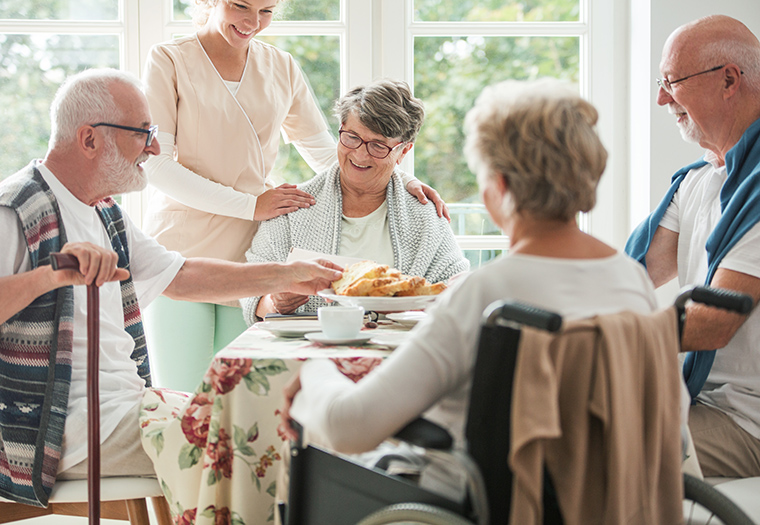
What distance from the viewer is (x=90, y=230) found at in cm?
170

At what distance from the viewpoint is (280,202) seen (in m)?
2.26

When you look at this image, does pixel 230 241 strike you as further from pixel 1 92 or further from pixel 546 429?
pixel 546 429

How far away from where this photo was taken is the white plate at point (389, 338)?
4.53ft

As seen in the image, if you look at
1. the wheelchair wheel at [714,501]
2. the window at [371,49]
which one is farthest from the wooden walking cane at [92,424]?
the window at [371,49]

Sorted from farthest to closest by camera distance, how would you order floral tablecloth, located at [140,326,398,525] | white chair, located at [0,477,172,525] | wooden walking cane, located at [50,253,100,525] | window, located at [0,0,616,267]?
window, located at [0,0,616,267], white chair, located at [0,477,172,525], wooden walking cane, located at [50,253,100,525], floral tablecloth, located at [140,326,398,525]

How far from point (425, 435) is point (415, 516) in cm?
10

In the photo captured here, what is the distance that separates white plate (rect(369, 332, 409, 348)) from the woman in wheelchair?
41 centimetres

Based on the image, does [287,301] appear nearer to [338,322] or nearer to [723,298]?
[338,322]

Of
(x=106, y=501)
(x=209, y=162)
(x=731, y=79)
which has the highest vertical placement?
(x=731, y=79)

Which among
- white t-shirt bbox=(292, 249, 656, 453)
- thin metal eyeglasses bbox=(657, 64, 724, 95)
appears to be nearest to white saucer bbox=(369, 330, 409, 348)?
white t-shirt bbox=(292, 249, 656, 453)

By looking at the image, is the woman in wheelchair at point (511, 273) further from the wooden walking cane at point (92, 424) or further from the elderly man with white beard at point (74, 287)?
the elderly man with white beard at point (74, 287)

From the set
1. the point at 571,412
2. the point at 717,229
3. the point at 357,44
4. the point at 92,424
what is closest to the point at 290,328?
the point at 92,424

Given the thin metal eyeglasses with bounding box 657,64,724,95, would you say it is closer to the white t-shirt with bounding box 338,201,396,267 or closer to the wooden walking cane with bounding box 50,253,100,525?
the white t-shirt with bounding box 338,201,396,267

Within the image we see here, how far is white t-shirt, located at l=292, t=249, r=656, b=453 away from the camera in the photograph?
868 millimetres
